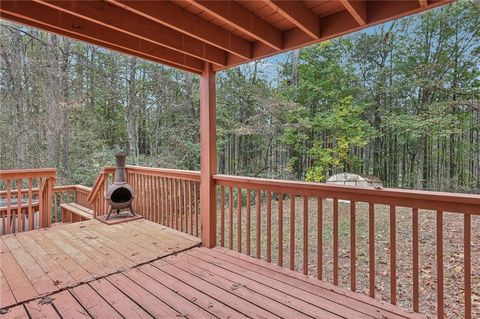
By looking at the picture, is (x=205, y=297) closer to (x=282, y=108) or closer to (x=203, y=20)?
(x=203, y=20)

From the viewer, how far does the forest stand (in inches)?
301

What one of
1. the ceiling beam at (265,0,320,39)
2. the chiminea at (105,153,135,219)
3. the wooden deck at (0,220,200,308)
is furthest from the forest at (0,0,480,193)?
the ceiling beam at (265,0,320,39)

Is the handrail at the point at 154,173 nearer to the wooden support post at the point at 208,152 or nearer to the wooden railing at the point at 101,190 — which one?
the wooden railing at the point at 101,190

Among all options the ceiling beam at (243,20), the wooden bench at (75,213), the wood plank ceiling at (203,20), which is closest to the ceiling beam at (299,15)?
the wood plank ceiling at (203,20)

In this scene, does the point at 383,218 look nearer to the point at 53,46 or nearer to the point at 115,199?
the point at 115,199

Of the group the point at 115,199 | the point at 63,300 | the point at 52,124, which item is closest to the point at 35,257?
the point at 63,300

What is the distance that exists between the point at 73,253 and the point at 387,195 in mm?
3330

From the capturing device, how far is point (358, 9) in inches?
77.8

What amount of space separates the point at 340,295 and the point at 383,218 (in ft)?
16.8

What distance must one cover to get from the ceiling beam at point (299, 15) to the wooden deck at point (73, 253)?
2.70 meters

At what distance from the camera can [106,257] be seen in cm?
298

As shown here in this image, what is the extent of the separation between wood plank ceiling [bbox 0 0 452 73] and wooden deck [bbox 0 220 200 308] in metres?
2.19

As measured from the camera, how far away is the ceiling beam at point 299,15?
1.93 m

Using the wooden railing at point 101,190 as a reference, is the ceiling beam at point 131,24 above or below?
above
